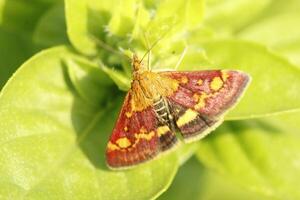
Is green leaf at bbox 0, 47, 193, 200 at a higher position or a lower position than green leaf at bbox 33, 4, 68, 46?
lower

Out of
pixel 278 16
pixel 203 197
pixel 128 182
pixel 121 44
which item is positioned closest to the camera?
pixel 128 182

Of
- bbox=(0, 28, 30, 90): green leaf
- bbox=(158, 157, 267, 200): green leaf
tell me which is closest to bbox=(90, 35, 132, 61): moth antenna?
bbox=(0, 28, 30, 90): green leaf

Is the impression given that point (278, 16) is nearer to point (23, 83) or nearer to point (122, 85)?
point (122, 85)

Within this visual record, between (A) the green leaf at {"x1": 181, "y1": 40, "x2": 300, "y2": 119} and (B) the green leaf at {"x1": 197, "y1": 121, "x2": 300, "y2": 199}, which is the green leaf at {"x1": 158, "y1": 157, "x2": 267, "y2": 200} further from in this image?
(A) the green leaf at {"x1": 181, "y1": 40, "x2": 300, "y2": 119}

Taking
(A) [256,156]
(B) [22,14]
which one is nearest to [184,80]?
(A) [256,156]

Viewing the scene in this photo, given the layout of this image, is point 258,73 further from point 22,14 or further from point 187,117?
point 22,14

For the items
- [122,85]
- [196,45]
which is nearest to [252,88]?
[196,45]

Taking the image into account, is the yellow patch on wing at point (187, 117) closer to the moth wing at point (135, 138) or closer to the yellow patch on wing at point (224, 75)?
the moth wing at point (135, 138)
